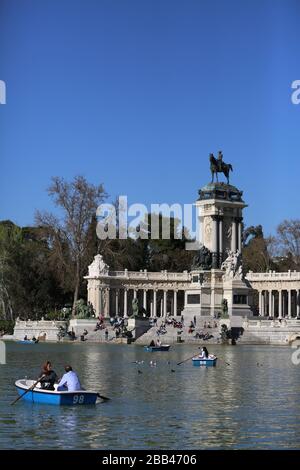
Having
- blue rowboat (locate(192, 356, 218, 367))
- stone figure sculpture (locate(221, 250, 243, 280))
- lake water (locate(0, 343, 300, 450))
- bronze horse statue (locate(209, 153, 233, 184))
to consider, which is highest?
bronze horse statue (locate(209, 153, 233, 184))

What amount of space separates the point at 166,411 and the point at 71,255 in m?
62.7

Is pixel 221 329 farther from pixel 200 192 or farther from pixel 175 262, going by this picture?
pixel 175 262

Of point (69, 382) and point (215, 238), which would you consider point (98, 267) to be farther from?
point (69, 382)

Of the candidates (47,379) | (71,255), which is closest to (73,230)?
(71,255)

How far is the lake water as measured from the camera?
2286 centimetres

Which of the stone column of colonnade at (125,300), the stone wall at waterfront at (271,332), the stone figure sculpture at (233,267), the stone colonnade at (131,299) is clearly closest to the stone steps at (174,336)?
the stone wall at waterfront at (271,332)

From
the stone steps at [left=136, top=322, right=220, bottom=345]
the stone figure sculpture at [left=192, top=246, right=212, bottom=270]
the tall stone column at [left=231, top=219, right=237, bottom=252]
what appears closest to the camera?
the stone steps at [left=136, top=322, right=220, bottom=345]

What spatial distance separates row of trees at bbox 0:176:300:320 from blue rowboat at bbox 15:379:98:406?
191ft

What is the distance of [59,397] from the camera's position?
91.9 ft

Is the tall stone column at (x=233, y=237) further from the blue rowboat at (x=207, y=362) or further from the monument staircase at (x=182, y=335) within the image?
the blue rowboat at (x=207, y=362)

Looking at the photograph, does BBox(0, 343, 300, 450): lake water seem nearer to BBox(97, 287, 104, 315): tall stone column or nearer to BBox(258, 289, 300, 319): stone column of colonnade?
BBox(97, 287, 104, 315): tall stone column

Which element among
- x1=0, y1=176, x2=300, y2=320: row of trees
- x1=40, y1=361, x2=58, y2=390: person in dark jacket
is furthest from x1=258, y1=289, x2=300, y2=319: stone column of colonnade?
x1=40, y1=361, x2=58, y2=390: person in dark jacket

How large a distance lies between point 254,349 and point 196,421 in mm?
36810
